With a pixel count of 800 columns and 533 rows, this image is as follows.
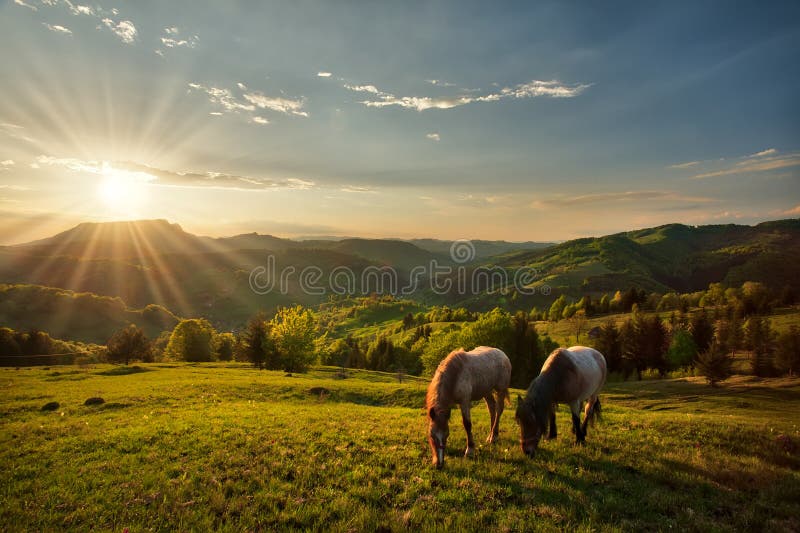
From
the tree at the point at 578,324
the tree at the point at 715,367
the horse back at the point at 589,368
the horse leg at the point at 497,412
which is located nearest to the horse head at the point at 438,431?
the horse leg at the point at 497,412

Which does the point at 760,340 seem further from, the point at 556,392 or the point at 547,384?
the point at 547,384

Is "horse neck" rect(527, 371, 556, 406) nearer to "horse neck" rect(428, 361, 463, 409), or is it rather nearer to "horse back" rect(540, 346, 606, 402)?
"horse back" rect(540, 346, 606, 402)

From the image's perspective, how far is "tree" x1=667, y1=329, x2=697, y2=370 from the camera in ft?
244

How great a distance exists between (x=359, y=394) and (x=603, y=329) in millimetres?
77097

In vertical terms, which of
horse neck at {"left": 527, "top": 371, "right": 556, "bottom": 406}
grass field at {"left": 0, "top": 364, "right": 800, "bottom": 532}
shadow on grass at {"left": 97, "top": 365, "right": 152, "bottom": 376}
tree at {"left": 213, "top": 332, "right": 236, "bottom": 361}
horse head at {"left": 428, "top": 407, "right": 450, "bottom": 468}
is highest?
horse neck at {"left": 527, "top": 371, "right": 556, "bottom": 406}

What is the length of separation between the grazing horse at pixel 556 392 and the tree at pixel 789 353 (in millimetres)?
76532

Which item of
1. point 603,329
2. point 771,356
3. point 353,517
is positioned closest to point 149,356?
point 353,517

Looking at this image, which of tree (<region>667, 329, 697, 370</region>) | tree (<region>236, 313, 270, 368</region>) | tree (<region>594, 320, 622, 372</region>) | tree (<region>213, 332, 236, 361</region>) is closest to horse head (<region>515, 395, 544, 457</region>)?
tree (<region>236, 313, 270, 368</region>)

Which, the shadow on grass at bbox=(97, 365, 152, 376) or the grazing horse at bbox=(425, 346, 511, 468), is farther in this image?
the shadow on grass at bbox=(97, 365, 152, 376)

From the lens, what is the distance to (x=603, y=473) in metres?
10.0

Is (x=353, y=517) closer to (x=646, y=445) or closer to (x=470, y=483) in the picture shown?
(x=470, y=483)

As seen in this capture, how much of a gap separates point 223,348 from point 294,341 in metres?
55.4

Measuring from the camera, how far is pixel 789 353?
59.4m

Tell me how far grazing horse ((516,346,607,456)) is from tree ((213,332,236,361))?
10407cm
